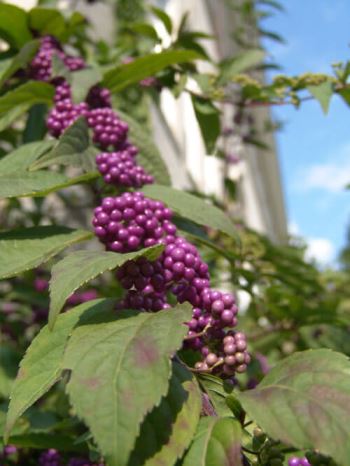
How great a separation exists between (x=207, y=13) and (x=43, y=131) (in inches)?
404

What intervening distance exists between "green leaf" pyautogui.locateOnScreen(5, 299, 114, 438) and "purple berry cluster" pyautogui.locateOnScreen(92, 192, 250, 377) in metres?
0.07

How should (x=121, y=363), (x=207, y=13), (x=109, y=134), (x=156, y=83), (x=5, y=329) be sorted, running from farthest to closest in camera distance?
(x=207, y=13) < (x=5, y=329) < (x=156, y=83) < (x=109, y=134) < (x=121, y=363)

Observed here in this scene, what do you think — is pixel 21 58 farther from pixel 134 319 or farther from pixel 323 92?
pixel 134 319

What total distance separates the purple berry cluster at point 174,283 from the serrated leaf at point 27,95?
0.54 metres

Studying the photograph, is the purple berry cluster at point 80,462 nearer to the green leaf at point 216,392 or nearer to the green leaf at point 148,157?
the green leaf at point 216,392

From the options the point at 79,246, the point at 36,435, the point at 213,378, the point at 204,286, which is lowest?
the point at 79,246

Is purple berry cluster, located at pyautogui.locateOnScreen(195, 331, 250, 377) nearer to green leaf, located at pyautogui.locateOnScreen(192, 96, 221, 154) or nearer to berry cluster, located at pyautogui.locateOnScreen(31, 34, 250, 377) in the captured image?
berry cluster, located at pyautogui.locateOnScreen(31, 34, 250, 377)

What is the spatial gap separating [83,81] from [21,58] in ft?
0.56

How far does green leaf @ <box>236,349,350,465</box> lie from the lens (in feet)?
2.42

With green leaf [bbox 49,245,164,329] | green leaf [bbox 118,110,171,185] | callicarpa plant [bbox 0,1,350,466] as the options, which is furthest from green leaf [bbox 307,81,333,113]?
Answer: green leaf [bbox 49,245,164,329]

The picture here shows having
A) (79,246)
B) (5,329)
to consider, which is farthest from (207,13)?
(5,329)

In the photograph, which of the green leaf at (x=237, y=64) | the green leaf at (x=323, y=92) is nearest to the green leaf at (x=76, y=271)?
the green leaf at (x=323, y=92)

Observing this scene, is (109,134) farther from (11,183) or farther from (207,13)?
(207,13)

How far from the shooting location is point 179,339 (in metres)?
0.83
